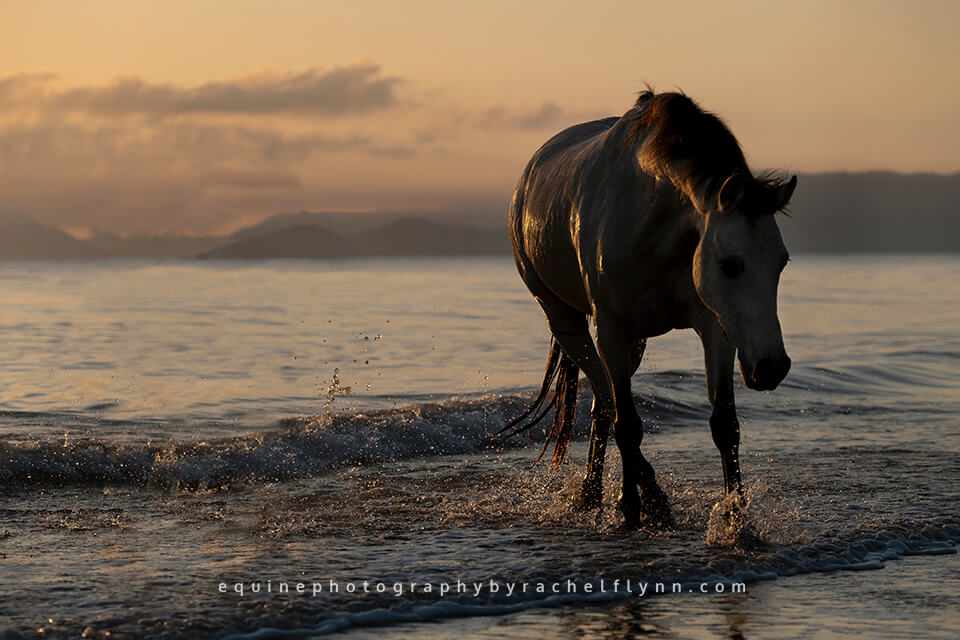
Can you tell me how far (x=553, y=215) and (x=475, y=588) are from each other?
2921mm

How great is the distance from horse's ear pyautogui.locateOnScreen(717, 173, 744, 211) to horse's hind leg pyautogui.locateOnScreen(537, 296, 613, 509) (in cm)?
234

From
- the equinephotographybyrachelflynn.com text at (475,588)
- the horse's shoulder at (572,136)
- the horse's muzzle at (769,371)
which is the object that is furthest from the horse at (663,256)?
the equinephotographybyrachelflynn.com text at (475,588)

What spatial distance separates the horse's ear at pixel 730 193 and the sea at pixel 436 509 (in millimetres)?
1863

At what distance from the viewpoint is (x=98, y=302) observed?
37875 millimetres

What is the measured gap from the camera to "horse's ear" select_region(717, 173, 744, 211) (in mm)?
5523

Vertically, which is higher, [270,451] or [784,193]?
[784,193]

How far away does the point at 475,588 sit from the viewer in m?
5.52

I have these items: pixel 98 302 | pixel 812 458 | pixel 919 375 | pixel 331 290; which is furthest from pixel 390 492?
pixel 331 290

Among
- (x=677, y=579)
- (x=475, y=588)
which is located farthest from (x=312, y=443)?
(x=677, y=579)

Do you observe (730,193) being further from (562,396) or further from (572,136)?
(562,396)

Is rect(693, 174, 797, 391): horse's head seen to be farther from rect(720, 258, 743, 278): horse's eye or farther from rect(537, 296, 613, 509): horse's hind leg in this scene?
rect(537, 296, 613, 509): horse's hind leg

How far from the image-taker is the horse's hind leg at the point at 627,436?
6.63 m

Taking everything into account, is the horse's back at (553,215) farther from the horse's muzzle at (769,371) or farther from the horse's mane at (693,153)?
the horse's muzzle at (769,371)

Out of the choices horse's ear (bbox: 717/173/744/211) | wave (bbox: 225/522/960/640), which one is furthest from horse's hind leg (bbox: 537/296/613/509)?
horse's ear (bbox: 717/173/744/211)
